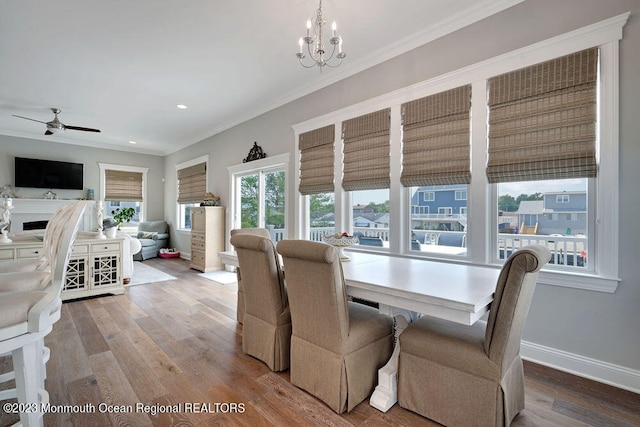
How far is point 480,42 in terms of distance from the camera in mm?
2561

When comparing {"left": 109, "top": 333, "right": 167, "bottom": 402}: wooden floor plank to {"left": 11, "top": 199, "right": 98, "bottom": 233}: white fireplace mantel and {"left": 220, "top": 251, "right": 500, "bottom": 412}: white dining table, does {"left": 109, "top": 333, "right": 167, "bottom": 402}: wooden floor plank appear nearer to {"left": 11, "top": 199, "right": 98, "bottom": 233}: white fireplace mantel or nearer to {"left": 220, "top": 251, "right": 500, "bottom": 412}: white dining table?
{"left": 220, "top": 251, "right": 500, "bottom": 412}: white dining table

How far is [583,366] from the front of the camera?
208cm

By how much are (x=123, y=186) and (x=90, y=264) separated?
4511 mm

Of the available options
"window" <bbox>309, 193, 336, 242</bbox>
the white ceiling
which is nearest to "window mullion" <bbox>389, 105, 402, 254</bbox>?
the white ceiling

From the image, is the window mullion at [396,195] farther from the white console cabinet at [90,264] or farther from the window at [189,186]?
the window at [189,186]

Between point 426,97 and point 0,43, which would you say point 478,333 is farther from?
A: point 0,43

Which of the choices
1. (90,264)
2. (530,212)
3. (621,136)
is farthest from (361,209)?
(90,264)

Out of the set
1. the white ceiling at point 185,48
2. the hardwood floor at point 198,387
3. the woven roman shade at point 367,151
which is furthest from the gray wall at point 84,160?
the woven roman shade at point 367,151

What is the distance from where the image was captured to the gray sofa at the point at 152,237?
272 inches

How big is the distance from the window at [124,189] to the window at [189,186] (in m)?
1.22

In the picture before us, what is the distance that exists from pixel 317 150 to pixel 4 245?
3781mm

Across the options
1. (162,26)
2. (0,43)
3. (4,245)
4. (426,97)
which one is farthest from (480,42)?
(4,245)

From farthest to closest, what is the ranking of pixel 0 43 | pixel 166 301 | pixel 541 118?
pixel 166 301
pixel 0 43
pixel 541 118

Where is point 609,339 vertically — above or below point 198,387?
above
